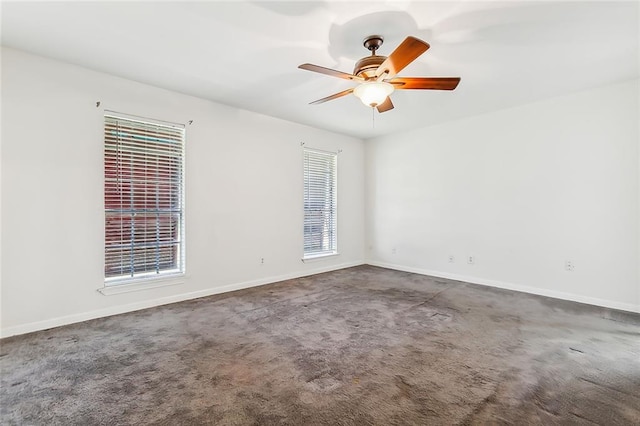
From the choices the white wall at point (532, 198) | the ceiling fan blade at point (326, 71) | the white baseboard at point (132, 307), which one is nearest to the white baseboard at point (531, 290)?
the white wall at point (532, 198)

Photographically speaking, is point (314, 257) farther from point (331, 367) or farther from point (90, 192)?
point (90, 192)

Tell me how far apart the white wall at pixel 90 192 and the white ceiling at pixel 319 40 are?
28 cm

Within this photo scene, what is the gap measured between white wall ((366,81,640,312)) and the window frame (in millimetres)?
1141

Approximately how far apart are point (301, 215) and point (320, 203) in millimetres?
567

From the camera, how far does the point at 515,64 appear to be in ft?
9.77

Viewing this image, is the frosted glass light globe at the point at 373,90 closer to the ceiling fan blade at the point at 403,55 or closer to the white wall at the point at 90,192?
the ceiling fan blade at the point at 403,55

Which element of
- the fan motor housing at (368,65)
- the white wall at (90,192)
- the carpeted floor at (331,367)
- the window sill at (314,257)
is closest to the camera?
the carpeted floor at (331,367)

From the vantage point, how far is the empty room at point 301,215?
199cm

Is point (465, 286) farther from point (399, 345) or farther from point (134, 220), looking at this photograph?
point (134, 220)

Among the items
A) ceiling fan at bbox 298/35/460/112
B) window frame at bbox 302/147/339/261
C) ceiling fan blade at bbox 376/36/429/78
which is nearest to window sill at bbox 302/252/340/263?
window frame at bbox 302/147/339/261

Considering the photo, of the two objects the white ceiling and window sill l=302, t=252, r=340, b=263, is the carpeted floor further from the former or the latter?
the white ceiling

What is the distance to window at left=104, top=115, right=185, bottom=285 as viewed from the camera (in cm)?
332

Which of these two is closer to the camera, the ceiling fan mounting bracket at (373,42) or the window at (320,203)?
the ceiling fan mounting bracket at (373,42)

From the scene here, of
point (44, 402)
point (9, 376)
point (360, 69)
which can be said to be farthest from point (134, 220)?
point (360, 69)
